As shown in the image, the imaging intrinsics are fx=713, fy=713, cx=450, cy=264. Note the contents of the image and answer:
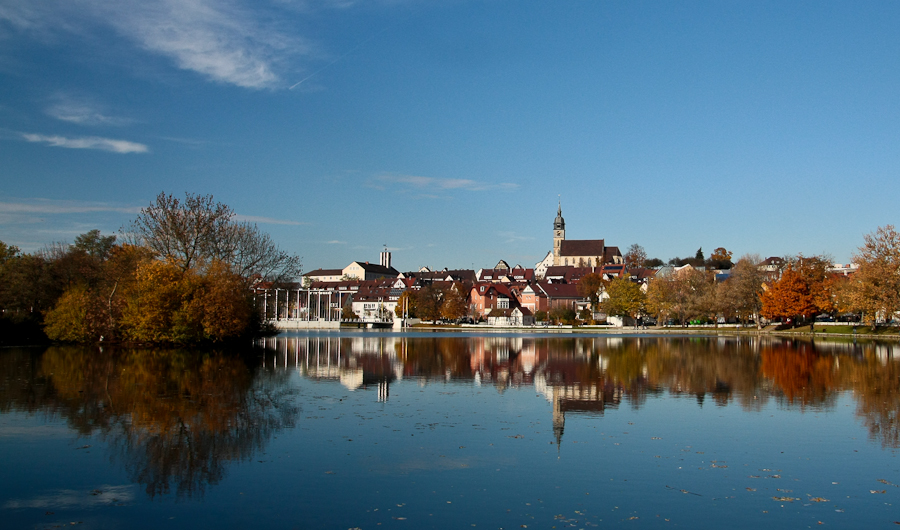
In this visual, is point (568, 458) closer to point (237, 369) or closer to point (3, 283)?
point (237, 369)

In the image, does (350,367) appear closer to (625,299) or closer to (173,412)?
(173,412)

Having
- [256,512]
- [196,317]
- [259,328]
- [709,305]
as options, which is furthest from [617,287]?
[256,512]

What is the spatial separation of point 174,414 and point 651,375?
18465 millimetres

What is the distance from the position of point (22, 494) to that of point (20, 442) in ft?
13.2

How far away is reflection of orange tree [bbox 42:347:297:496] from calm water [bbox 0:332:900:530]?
8 cm

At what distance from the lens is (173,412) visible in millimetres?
17203

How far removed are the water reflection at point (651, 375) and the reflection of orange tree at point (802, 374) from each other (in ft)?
0.10

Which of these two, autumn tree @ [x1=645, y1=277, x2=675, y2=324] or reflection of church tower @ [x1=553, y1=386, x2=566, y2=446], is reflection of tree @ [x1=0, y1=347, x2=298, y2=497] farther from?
autumn tree @ [x1=645, y1=277, x2=675, y2=324]

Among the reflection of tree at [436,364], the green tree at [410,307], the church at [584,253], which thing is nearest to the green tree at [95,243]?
the reflection of tree at [436,364]

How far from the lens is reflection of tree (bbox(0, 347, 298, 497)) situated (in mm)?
11875

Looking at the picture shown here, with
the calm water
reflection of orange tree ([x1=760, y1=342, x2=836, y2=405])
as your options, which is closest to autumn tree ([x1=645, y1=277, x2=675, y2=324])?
reflection of orange tree ([x1=760, y1=342, x2=836, y2=405])

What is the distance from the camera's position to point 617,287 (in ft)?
343

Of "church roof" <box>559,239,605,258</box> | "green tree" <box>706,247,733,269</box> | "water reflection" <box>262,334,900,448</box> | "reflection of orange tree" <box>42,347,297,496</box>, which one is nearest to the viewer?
"reflection of orange tree" <box>42,347,297,496</box>

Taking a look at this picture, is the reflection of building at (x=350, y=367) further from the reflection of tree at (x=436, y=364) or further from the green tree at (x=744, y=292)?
the green tree at (x=744, y=292)
